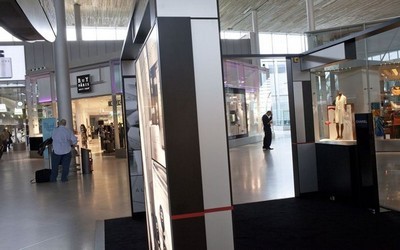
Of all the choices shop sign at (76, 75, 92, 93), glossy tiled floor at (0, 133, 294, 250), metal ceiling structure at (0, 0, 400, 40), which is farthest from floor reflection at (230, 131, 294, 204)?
metal ceiling structure at (0, 0, 400, 40)

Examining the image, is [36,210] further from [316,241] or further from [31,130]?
[31,130]

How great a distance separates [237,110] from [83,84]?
309 inches

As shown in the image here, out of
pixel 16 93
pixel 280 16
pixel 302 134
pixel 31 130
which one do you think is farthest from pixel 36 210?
pixel 16 93

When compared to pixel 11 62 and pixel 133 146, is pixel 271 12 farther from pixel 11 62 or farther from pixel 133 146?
pixel 11 62

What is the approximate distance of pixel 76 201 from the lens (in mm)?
7539

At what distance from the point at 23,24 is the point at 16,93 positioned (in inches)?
1416

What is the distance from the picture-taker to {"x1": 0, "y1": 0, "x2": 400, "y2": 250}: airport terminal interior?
5.74 metres

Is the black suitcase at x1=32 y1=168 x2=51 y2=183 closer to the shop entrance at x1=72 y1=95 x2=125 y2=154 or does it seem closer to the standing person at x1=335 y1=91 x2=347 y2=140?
the shop entrance at x1=72 y1=95 x2=125 y2=154

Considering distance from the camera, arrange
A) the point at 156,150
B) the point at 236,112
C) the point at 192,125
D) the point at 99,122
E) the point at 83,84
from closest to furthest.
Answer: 1. the point at 192,125
2. the point at 156,150
3. the point at 83,84
4. the point at 236,112
5. the point at 99,122

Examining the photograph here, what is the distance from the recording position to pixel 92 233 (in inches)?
206

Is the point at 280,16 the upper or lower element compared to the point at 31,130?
upper

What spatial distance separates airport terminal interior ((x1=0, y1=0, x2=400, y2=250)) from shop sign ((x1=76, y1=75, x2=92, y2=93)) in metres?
0.05

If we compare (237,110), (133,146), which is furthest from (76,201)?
(237,110)

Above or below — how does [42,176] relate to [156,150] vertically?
below
